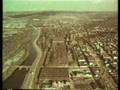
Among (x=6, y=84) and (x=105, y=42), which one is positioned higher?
(x=105, y=42)

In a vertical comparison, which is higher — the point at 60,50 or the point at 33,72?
the point at 60,50

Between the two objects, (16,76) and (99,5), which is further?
(99,5)

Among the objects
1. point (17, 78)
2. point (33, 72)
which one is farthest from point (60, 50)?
point (17, 78)

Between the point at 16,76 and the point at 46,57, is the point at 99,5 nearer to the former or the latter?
the point at 46,57

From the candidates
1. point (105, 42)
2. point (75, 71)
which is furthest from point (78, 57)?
point (105, 42)

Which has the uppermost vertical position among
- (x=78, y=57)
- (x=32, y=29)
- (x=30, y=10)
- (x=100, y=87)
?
(x=30, y=10)

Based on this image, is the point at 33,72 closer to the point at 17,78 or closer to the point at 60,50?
the point at 17,78

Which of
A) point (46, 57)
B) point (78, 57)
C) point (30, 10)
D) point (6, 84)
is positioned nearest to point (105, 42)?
point (78, 57)

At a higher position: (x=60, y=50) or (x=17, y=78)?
(x=60, y=50)
